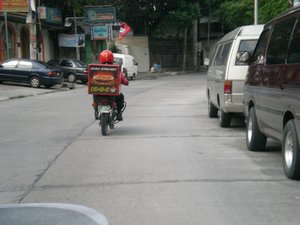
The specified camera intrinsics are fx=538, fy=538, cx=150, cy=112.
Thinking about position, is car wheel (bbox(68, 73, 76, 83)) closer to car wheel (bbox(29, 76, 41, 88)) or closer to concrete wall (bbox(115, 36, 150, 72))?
car wheel (bbox(29, 76, 41, 88))

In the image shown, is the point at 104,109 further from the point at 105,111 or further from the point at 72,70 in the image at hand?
the point at 72,70

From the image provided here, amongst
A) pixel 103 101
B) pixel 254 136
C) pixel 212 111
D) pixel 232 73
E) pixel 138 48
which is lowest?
pixel 212 111

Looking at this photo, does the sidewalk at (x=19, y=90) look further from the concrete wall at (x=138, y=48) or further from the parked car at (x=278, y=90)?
the concrete wall at (x=138, y=48)

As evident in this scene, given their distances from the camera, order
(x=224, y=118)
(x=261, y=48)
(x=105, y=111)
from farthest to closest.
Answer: (x=224, y=118)
(x=105, y=111)
(x=261, y=48)

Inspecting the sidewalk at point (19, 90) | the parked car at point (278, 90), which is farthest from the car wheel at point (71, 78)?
the parked car at point (278, 90)

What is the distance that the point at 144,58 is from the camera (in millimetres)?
51875

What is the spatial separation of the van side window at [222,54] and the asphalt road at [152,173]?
1475 mm

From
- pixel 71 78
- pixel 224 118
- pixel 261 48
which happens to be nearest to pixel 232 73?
pixel 224 118

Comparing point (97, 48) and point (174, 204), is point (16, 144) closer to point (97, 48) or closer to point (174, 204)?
point (174, 204)

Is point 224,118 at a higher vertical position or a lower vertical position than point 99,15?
lower

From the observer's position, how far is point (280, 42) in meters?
7.46

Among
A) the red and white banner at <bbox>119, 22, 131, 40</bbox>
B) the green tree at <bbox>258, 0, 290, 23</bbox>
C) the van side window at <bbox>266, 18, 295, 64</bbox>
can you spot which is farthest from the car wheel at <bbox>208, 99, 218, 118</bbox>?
the red and white banner at <bbox>119, 22, 131, 40</bbox>

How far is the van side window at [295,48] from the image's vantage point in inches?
256

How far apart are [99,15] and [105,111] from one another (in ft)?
99.8
